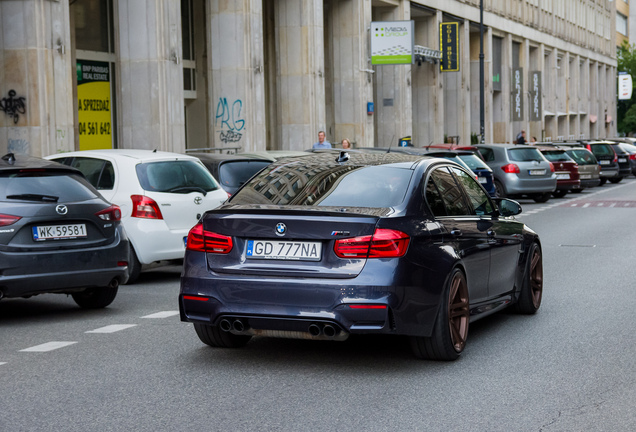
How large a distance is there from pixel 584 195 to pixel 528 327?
26.3 meters

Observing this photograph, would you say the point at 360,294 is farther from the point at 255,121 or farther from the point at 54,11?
the point at 255,121

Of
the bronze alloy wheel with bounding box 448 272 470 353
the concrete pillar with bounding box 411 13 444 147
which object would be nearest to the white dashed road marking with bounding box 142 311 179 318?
the bronze alloy wheel with bounding box 448 272 470 353

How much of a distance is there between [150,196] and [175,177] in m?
0.54

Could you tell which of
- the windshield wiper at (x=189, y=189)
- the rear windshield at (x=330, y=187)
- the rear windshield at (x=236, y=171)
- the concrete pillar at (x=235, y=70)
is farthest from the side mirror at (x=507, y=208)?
the concrete pillar at (x=235, y=70)

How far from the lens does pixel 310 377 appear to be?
22.5 feet

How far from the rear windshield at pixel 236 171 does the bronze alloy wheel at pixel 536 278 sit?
5966 mm

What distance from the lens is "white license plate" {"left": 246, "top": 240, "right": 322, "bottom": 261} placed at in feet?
22.5

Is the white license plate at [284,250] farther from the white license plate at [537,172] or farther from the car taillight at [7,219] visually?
the white license plate at [537,172]

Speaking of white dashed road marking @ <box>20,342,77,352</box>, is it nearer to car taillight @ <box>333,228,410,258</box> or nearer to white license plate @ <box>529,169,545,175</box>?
car taillight @ <box>333,228,410,258</box>

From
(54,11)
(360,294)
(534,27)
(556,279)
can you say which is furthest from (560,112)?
(360,294)

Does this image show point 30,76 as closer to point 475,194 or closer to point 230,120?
point 230,120

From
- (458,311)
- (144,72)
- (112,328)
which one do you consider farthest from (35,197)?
(144,72)

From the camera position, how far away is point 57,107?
74.6 ft

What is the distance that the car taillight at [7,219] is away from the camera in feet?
29.9
